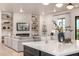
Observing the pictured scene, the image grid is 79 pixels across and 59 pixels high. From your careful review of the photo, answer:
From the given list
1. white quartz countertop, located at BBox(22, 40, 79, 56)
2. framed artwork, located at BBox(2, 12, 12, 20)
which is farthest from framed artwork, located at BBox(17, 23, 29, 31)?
white quartz countertop, located at BBox(22, 40, 79, 56)

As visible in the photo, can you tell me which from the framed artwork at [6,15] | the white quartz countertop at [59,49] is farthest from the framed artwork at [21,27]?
the white quartz countertop at [59,49]

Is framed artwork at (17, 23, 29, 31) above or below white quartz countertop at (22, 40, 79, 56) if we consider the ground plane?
above

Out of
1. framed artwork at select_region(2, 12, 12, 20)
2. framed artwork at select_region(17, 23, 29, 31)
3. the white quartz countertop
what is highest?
framed artwork at select_region(2, 12, 12, 20)

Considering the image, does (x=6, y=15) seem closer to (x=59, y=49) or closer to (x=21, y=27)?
(x=21, y=27)

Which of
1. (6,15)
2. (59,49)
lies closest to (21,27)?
(6,15)

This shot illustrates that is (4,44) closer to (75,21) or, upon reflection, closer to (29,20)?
(29,20)

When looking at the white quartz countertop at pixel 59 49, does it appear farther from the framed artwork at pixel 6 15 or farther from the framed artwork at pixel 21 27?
the framed artwork at pixel 6 15

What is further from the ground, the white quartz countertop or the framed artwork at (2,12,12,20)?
the framed artwork at (2,12,12,20)

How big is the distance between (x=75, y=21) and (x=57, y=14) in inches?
93.2

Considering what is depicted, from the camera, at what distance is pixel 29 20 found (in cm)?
452

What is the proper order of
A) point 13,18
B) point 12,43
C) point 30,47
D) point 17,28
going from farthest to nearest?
point 12,43, point 13,18, point 17,28, point 30,47

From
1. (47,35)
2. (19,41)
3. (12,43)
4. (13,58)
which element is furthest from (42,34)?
(13,58)

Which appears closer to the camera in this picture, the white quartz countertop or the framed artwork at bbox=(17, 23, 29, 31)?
the white quartz countertop

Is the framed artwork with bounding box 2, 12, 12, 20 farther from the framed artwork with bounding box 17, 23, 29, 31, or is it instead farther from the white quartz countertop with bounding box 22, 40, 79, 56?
the white quartz countertop with bounding box 22, 40, 79, 56
